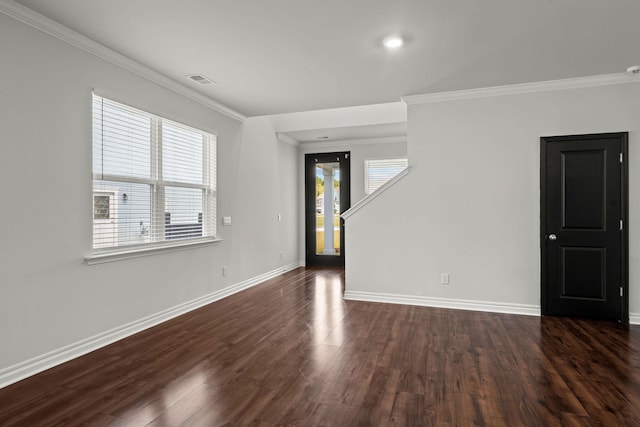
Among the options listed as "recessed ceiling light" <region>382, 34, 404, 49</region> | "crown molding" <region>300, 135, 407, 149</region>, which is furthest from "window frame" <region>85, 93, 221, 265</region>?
"crown molding" <region>300, 135, 407, 149</region>

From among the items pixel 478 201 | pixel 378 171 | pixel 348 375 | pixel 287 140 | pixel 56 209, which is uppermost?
pixel 287 140

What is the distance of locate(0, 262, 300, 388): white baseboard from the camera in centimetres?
257

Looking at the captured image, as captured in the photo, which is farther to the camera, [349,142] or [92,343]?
[349,142]

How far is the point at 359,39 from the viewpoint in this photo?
305 cm

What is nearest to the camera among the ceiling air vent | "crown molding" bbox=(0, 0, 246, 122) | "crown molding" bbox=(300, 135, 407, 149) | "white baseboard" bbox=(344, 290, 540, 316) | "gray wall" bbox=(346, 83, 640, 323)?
"crown molding" bbox=(0, 0, 246, 122)

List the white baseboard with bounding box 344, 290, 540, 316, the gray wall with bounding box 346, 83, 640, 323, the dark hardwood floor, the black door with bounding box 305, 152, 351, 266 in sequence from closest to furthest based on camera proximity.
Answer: the dark hardwood floor < the gray wall with bounding box 346, 83, 640, 323 < the white baseboard with bounding box 344, 290, 540, 316 < the black door with bounding box 305, 152, 351, 266

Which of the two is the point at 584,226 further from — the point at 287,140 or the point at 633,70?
the point at 287,140

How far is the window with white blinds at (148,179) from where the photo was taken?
3291 mm

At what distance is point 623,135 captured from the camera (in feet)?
12.6

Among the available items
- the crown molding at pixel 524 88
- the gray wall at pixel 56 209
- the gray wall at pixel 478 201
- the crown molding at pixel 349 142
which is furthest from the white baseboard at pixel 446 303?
the crown molding at pixel 349 142

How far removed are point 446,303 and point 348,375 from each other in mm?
2246

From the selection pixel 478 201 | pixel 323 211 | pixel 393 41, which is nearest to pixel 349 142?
pixel 323 211

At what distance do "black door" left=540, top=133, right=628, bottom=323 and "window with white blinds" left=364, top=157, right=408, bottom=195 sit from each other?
3.09 m

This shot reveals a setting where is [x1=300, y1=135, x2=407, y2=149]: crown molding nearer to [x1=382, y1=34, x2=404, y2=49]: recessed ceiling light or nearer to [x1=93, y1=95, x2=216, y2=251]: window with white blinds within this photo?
[x1=93, y1=95, x2=216, y2=251]: window with white blinds
